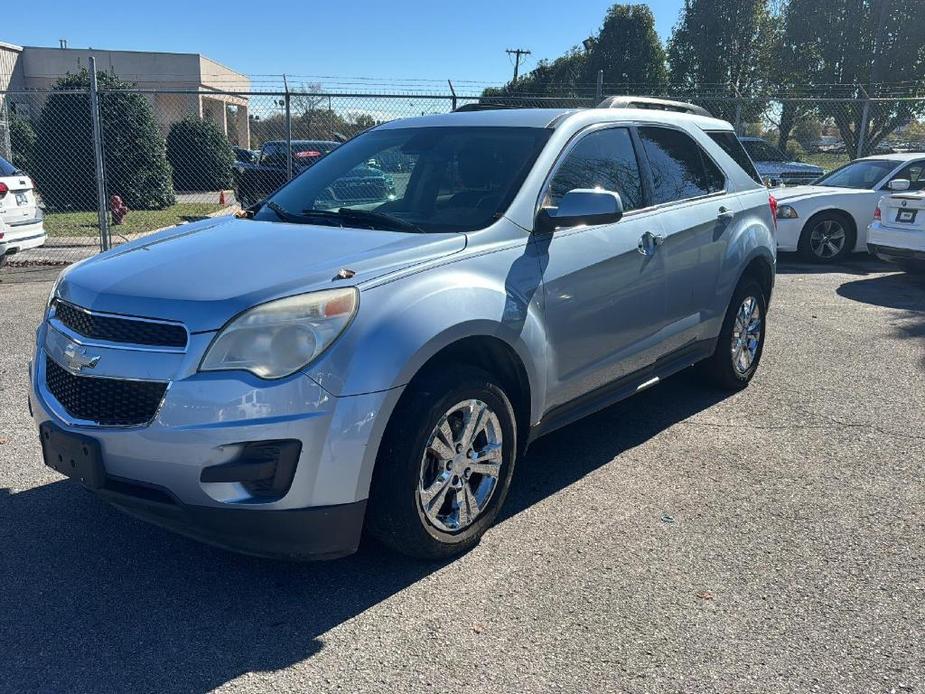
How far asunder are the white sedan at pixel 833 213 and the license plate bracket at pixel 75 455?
10.5 meters

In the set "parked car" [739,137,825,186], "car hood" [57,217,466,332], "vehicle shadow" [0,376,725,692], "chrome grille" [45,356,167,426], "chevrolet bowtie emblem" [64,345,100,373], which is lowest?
"vehicle shadow" [0,376,725,692]

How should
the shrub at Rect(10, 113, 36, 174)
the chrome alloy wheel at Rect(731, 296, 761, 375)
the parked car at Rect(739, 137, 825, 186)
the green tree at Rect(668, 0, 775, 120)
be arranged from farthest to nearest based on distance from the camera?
the green tree at Rect(668, 0, 775, 120) → the parked car at Rect(739, 137, 825, 186) → the shrub at Rect(10, 113, 36, 174) → the chrome alloy wheel at Rect(731, 296, 761, 375)

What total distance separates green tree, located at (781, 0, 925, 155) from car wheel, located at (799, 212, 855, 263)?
61.6 feet

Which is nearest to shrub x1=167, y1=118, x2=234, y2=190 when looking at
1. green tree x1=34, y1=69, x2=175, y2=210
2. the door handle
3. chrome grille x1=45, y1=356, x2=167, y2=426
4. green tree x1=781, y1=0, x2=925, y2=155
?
green tree x1=34, y1=69, x2=175, y2=210

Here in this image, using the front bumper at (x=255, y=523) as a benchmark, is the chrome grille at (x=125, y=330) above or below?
above

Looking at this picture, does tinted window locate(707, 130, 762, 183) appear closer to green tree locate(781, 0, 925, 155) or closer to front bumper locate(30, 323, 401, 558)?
front bumper locate(30, 323, 401, 558)

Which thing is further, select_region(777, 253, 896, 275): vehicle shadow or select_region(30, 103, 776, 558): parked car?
select_region(777, 253, 896, 275): vehicle shadow

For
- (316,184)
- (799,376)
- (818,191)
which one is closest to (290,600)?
(316,184)

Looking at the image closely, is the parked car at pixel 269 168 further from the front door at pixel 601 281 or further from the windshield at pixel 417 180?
the front door at pixel 601 281

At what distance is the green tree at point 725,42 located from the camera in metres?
36.4

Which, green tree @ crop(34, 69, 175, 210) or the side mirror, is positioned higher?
green tree @ crop(34, 69, 175, 210)

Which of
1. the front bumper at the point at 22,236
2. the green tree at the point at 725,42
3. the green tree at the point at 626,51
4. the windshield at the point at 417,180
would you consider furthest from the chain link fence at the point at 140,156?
the green tree at the point at 626,51

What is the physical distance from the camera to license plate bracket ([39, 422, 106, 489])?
117 inches

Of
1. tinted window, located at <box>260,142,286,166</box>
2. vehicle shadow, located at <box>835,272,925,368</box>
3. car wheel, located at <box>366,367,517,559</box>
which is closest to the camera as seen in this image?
car wheel, located at <box>366,367,517,559</box>
